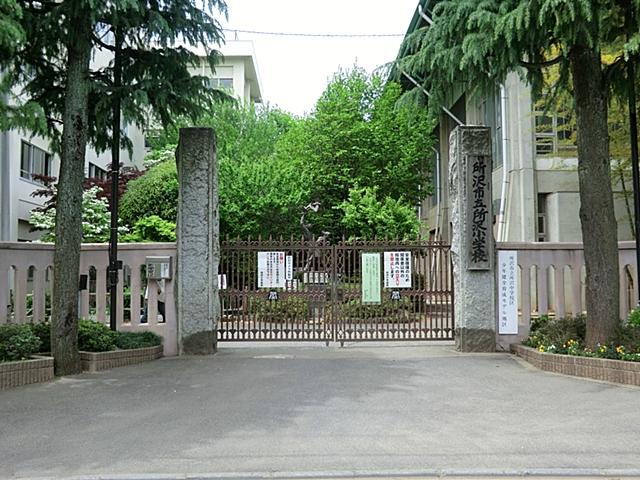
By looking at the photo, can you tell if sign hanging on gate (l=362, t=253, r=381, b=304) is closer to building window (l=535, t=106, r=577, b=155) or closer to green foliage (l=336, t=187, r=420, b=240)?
green foliage (l=336, t=187, r=420, b=240)

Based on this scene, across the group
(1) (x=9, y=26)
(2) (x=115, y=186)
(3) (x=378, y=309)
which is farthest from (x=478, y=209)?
(1) (x=9, y=26)

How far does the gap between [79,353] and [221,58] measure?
568 centimetres

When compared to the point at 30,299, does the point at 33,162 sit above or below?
above

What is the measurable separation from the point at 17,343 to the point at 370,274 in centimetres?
696

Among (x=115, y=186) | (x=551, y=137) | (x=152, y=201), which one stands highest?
(x=551, y=137)

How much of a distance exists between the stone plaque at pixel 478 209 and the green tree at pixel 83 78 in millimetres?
5279

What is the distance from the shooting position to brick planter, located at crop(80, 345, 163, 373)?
10422mm

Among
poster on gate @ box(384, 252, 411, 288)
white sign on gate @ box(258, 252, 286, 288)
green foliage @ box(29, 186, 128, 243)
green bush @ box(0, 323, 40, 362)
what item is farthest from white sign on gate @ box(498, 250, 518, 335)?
green foliage @ box(29, 186, 128, 243)

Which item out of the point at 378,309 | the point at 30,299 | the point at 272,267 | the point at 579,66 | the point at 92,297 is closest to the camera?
the point at 579,66

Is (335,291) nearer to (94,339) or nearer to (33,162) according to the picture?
(94,339)

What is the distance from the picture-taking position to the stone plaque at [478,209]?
12320 millimetres

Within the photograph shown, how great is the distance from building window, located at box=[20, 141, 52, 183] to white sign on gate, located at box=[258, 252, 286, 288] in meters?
13.1

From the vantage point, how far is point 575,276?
1291cm

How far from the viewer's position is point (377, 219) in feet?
74.0
